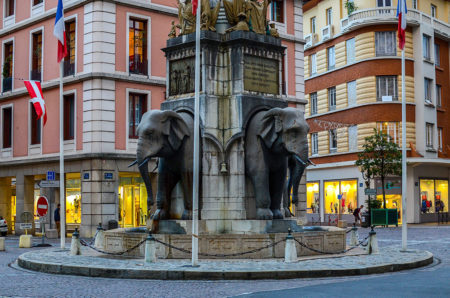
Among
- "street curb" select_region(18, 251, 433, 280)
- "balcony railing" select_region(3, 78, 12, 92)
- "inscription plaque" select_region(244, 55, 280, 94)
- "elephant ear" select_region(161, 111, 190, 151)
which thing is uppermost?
"balcony railing" select_region(3, 78, 12, 92)

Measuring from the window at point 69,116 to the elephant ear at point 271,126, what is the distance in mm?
19152

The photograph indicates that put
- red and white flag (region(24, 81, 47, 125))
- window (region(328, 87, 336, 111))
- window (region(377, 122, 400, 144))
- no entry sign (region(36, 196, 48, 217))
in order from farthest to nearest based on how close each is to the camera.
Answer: window (region(328, 87, 336, 111))
window (region(377, 122, 400, 144))
red and white flag (region(24, 81, 47, 125))
no entry sign (region(36, 196, 48, 217))

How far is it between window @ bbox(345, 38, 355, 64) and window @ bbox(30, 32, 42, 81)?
76.6 feet

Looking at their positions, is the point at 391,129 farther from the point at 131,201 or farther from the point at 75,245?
the point at 75,245

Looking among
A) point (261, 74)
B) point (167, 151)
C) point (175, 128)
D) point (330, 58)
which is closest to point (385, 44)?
point (330, 58)

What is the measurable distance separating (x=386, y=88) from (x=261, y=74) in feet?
101

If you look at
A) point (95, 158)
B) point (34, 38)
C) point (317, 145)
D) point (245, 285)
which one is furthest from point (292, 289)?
point (317, 145)

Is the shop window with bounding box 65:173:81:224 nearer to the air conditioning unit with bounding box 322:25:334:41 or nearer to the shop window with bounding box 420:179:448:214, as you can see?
the air conditioning unit with bounding box 322:25:334:41

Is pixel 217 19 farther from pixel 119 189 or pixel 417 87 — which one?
pixel 417 87

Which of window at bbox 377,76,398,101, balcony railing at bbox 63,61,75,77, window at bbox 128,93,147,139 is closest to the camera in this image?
window at bbox 128,93,147,139

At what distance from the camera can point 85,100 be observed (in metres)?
33.9

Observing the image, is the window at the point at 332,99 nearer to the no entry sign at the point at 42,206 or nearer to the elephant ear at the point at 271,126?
the no entry sign at the point at 42,206

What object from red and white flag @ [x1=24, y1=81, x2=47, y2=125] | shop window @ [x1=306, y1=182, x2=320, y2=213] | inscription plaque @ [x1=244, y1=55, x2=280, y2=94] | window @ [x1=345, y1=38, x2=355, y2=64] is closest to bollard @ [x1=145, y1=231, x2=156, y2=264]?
inscription plaque @ [x1=244, y1=55, x2=280, y2=94]

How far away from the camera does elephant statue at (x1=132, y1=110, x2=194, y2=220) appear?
17.7m
